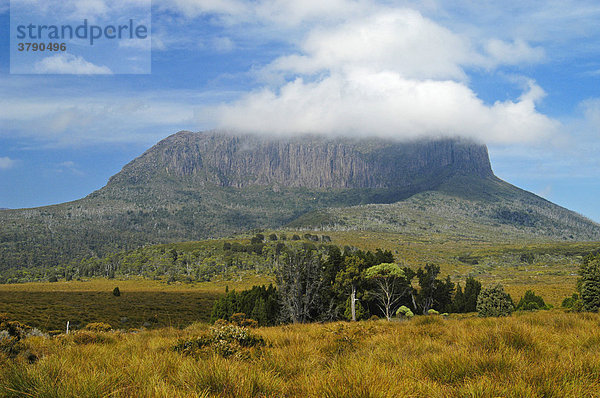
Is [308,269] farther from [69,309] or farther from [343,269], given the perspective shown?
[69,309]

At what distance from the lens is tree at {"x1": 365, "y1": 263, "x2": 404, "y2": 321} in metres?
36.4

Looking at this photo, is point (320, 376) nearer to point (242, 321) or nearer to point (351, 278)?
point (242, 321)

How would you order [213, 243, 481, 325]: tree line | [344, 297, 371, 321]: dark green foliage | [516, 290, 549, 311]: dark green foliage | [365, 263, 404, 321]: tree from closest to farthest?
1. [365, 263, 404, 321]: tree
2. [344, 297, 371, 321]: dark green foliage
3. [213, 243, 481, 325]: tree line
4. [516, 290, 549, 311]: dark green foliage

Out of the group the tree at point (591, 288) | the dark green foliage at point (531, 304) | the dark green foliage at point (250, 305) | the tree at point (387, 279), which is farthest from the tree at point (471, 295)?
the dark green foliage at point (250, 305)

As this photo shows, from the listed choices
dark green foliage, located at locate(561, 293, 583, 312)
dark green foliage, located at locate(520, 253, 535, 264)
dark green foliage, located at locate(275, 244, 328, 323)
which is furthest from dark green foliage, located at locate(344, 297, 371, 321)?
dark green foliage, located at locate(520, 253, 535, 264)

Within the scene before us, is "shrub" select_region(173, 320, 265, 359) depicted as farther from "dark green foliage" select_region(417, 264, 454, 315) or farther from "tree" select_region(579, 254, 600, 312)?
"dark green foliage" select_region(417, 264, 454, 315)

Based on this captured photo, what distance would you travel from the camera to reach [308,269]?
Result: 39.5 m

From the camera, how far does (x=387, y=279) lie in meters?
39.4

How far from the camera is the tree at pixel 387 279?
36.4m

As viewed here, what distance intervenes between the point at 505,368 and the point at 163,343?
682 cm

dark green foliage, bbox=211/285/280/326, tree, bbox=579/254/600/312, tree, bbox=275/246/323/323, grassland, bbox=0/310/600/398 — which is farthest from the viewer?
dark green foliage, bbox=211/285/280/326

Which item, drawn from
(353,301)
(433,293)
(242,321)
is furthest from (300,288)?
(433,293)

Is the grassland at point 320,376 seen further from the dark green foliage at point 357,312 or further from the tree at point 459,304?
the tree at point 459,304

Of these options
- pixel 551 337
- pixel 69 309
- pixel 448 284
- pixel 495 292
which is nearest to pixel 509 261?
pixel 448 284
